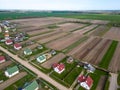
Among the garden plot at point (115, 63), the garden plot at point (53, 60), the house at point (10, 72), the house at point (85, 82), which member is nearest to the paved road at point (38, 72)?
the garden plot at point (53, 60)

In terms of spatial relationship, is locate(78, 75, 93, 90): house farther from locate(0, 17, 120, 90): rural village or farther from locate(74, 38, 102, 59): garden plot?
locate(74, 38, 102, 59): garden plot

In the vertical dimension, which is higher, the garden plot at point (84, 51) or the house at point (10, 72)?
the house at point (10, 72)

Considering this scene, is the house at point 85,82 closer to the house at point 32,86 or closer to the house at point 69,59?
the house at point 32,86

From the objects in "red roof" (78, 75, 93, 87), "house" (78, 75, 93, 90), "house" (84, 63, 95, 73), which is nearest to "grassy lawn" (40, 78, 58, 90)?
"house" (78, 75, 93, 90)

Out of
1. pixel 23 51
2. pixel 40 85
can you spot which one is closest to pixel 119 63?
pixel 40 85

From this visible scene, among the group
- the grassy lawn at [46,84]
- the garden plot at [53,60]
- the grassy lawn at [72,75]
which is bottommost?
the garden plot at [53,60]

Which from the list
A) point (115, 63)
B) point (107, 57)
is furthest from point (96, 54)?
point (115, 63)

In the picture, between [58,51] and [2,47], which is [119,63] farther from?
[2,47]

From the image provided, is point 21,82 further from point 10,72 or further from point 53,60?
→ point 53,60
